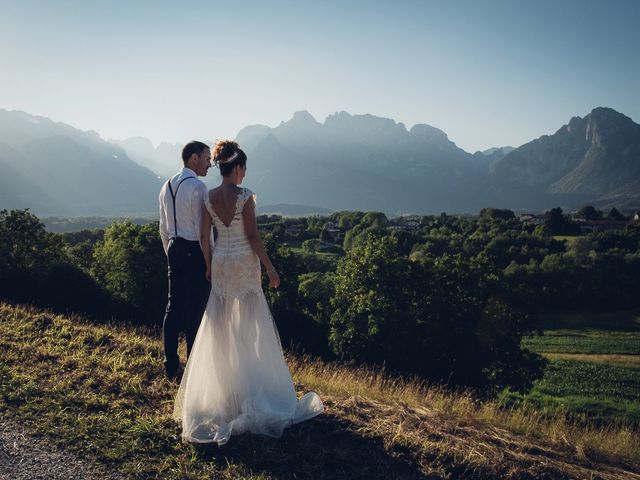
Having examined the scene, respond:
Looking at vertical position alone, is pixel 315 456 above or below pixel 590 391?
above

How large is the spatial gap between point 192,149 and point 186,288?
1929mm

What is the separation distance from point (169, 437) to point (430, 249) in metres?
89.0

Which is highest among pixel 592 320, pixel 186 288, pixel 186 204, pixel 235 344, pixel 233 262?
pixel 186 204

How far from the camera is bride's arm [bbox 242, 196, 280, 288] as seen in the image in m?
5.06

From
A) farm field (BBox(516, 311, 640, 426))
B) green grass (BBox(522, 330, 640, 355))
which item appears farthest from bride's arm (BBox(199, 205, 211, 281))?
green grass (BBox(522, 330, 640, 355))

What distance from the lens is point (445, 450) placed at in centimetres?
479

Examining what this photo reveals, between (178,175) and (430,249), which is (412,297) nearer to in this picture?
(178,175)

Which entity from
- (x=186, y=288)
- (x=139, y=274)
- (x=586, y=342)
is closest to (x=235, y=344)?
(x=186, y=288)

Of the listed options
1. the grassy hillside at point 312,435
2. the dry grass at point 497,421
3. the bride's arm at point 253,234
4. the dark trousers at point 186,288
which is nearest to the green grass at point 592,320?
the dry grass at point 497,421

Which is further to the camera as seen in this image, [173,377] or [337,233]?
[337,233]

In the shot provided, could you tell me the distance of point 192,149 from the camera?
6.07 m

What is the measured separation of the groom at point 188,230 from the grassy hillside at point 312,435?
1367 millimetres

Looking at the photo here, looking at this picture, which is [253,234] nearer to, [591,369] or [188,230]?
[188,230]

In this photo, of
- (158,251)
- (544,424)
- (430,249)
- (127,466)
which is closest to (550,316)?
(430,249)
